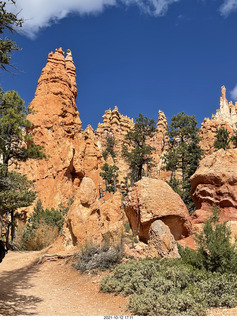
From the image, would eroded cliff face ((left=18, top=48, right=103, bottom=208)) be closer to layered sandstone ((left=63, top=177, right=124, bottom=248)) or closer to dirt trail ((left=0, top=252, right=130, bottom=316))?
layered sandstone ((left=63, top=177, right=124, bottom=248))

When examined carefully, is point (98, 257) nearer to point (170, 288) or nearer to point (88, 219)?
point (88, 219)

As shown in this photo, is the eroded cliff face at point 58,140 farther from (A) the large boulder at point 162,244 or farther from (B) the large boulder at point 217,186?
(A) the large boulder at point 162,244

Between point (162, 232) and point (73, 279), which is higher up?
point (162, 232)

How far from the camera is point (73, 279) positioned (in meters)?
9.95

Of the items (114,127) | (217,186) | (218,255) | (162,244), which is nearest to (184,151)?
(217,186)

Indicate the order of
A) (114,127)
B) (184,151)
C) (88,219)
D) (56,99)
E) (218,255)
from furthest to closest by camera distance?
(114,127), (56,99), (184,151), (88,219), (218,255)

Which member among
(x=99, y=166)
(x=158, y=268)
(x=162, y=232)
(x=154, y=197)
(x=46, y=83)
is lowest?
(x=158, y=268)

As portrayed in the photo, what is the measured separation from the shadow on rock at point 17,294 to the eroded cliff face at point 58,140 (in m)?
24.1

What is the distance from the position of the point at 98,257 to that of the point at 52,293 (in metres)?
2.17

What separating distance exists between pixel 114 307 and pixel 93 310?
21.5 inches

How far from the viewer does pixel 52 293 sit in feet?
28.3

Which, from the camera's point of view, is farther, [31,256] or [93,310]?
[31,256]

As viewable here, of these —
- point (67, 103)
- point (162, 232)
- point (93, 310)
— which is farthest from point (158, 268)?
point (67, 103)

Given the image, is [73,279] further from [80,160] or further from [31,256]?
[80,160]
